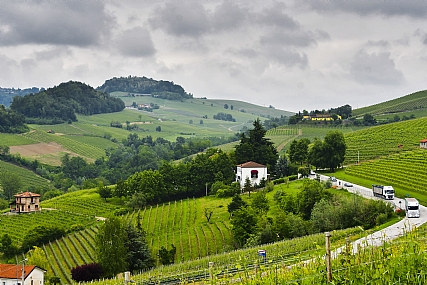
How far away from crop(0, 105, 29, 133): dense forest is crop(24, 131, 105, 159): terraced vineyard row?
3719mm

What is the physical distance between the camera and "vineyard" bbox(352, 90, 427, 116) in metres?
125

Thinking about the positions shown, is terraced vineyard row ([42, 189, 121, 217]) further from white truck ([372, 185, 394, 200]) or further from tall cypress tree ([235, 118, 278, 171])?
white truck ([372, 185, 394, 200])

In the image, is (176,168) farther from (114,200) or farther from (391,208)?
(391,208)

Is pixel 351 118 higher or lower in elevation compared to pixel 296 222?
higher

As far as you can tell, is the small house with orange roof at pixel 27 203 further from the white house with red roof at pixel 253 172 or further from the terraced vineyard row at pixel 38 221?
the white house with red roof at pixel 253 172

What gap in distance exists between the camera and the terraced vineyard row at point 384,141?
64.6m

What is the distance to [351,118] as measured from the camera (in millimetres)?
119000

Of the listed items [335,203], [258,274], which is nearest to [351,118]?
[335,203]

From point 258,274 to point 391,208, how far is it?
26.9 metres

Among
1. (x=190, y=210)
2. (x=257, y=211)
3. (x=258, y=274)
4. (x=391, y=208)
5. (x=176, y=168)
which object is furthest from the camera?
(x=176, y=168)

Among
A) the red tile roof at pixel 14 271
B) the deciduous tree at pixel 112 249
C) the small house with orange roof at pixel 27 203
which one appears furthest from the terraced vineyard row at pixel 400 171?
the small house with orange roof at pixel 27 203

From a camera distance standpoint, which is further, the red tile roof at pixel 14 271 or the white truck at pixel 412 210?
the white truck at pixel 412 210

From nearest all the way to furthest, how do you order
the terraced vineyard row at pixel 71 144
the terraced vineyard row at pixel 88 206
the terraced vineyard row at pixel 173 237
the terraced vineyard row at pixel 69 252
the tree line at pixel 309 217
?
the tree line at pixel 309 217 → the terraced vineyard row at pixel 69 252 → the terraced vineyard row at pixel 173 237 → the terraced vineyard row at pixel 88 206 → the terraced vineyard row at pixel 71 144

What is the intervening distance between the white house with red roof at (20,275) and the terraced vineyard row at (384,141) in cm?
4221
